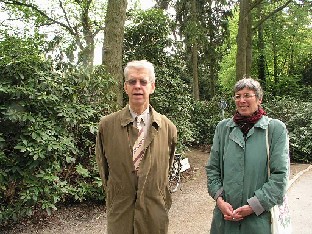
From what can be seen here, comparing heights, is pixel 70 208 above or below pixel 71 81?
below

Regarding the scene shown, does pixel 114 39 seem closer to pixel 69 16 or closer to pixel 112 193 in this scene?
pixel 112 193

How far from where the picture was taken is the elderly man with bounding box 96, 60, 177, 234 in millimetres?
2570

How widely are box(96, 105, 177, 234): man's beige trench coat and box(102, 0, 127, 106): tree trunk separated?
4.50 meters

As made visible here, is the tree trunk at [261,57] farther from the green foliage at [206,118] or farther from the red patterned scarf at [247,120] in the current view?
the red patterned scarf at [247,120]

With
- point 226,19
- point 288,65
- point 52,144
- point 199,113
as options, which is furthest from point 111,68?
point 288,65

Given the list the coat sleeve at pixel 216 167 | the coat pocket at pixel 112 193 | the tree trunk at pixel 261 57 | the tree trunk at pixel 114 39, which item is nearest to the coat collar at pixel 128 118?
the coat pocket at pixel 112 193

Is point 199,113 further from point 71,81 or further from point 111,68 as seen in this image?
point 71,81

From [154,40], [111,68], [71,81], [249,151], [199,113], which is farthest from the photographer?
[199,113]

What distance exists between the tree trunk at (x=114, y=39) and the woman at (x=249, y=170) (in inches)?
176

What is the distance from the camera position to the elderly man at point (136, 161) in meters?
2.57

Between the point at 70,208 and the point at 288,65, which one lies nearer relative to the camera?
the point at 70,208

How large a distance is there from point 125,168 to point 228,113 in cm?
1242

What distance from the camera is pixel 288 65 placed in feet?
86.5

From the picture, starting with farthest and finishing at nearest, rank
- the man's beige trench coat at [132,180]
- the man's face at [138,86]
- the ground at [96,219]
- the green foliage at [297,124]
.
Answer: the green foliage at [297,124]
the ground at [96,219]
the man's face at [138,86]
the man's beige trench coat at [132,180]
